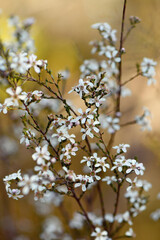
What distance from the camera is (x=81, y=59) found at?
4.04 ft

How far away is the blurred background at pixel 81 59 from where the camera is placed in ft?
5.03

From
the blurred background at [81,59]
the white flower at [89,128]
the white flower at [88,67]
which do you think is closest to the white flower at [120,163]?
the white flower at [89,128]

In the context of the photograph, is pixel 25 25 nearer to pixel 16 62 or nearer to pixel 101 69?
pixel 101 69

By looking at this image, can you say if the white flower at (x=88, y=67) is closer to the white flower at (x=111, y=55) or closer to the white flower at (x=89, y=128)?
the white flower at (x=111, y=55)

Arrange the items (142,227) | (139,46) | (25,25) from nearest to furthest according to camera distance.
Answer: (25,25) → (139,46) → (142,227)

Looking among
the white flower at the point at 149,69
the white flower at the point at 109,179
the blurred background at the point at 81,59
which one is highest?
the blurred background at the point at 81,59

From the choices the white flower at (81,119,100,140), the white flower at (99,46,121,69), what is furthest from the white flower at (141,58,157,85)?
the white flower at (81,119,100,140)

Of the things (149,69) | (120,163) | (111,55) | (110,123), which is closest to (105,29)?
(111,55)

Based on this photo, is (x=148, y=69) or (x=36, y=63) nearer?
(x=36, y=63)

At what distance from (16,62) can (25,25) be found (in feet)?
2.30

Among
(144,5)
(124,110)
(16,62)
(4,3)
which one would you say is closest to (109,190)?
(124,110)

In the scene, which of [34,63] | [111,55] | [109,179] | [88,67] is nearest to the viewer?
[34,63]

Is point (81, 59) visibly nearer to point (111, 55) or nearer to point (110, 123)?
point (111, 55)

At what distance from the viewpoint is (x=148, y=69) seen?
1.11 metres
